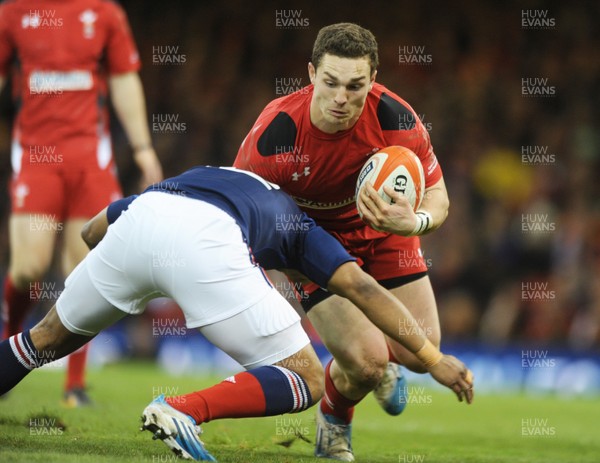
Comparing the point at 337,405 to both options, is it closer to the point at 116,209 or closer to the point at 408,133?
the point at 408,133

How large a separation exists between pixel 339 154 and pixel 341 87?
0.45m

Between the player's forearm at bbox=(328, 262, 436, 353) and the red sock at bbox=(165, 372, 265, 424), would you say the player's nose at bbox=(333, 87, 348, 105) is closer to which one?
the player's forearm at bbox=(328, 262, 436, 353)

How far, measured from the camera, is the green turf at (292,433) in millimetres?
4875

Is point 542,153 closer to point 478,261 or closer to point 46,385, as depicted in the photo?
point 478,261

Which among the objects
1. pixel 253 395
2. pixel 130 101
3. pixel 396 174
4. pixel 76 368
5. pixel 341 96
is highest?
pixel 341 96

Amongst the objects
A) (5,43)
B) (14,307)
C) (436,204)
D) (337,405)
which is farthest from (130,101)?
(337,405)

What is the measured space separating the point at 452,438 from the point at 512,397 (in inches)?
172

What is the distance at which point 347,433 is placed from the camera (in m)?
5.61

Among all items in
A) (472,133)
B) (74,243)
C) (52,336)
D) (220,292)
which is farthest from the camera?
(472,133)

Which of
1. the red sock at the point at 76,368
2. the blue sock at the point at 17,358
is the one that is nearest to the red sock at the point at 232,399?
the blue sock at the point at 17,358

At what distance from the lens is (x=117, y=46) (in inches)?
289

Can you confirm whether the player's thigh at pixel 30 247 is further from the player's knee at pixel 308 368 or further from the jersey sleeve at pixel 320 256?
the player's knee at pixel 308 368

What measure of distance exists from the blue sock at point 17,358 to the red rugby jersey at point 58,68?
2.63 meters

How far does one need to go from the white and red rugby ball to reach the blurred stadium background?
6846 millimetres
